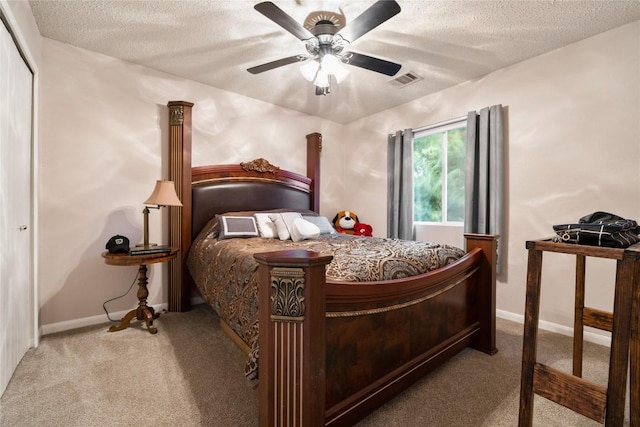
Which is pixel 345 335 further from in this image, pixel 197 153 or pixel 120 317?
pixel 197 153

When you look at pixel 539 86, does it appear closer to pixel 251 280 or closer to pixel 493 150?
pixel 493 150

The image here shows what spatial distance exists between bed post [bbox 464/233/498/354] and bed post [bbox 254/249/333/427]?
157 cm

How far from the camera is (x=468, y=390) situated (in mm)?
1642

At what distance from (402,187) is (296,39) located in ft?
7.04

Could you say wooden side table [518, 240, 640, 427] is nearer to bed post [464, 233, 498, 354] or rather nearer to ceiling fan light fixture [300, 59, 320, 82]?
bed post [464, 233, 498, 354]

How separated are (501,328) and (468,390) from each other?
1225mm

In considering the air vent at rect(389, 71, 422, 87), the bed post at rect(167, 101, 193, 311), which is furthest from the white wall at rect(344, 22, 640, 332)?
the bed post at rect(167, 101, 193, 311)

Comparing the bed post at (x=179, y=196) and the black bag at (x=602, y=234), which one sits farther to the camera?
the bed post at (x=179, y=196)

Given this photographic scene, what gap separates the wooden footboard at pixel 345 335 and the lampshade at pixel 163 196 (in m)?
1.79

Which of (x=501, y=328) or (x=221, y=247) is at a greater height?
(x=221, y=247)

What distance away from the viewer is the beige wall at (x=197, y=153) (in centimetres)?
227

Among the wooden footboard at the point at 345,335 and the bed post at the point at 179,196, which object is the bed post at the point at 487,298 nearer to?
the wooden footboard at the point at 345,335

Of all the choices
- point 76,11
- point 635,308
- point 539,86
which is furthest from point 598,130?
point 76,11

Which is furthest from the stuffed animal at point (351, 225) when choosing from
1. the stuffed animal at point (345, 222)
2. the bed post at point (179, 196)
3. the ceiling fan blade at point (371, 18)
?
the ceiling fan blade at point (371, 18)
